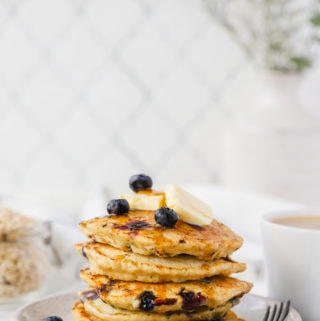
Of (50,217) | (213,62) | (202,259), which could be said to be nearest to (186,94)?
(213,62)

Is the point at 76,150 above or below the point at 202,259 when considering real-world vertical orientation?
above

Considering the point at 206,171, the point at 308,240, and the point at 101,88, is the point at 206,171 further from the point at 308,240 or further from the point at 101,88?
the point at 308,240

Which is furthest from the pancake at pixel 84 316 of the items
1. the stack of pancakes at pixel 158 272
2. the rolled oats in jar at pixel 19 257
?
the rolled oats in jar at pixel 19 257

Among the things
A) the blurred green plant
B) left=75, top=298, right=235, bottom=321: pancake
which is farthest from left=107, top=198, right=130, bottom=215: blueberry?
the blurred green plant

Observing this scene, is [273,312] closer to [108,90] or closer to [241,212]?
[241,212]

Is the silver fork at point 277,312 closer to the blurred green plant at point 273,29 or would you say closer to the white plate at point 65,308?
the white plate at point 65,308

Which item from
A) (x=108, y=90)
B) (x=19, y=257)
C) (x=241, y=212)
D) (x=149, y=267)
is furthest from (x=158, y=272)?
(x=108, y=90)
